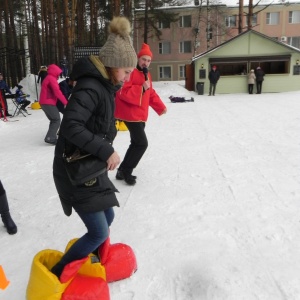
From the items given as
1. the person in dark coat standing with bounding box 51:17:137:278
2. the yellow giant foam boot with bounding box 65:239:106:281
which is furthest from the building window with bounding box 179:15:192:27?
the yellow giant foam boot with bounding box 65:239:106:281

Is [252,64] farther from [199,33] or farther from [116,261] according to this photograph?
[116,261]

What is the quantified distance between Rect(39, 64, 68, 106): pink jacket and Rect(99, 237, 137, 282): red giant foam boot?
5.00 m

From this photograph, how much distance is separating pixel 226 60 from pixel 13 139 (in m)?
14.4

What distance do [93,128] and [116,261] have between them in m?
1.04

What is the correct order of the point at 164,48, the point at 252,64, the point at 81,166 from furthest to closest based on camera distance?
1. the point at 164,48
2. the point at 252,64
3. the point at 81,166

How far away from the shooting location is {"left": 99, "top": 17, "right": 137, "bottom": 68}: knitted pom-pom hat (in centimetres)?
203

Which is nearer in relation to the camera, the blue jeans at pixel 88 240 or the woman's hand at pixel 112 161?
the woman's hand at pixel 112 161

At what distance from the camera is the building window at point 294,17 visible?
36.5m

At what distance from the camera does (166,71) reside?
38469 mm

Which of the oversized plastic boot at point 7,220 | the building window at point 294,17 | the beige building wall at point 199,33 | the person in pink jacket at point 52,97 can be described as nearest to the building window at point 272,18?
the beige building wall at point 199,33

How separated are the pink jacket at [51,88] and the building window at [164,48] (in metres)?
32.4

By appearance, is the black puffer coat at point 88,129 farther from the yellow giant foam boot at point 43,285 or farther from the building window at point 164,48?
the building window at point 164,48

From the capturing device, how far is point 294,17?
36656mm

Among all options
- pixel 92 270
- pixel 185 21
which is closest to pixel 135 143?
pixel 92 270
